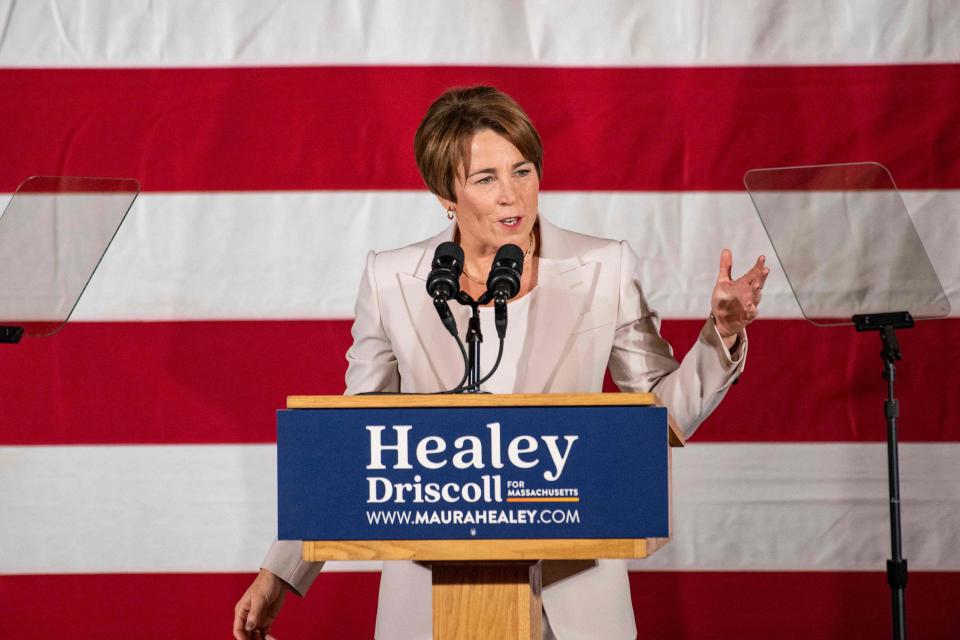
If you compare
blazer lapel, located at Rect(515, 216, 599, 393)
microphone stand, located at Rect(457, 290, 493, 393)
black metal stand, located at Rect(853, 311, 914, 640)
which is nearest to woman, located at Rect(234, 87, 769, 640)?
blazer lapel, located at Rect(515, 216, 599, 393)

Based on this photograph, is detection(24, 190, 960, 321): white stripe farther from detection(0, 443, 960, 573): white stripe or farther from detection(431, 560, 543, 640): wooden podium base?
detection(431, 560, 543, 640): wooden podium base

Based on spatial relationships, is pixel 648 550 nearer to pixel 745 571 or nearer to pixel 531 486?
pixel 531 486

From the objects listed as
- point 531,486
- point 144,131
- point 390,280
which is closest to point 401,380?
point 390,280

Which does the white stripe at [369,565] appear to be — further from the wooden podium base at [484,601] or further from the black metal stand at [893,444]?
the wooden podium base at [484,601]

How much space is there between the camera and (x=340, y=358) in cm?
232

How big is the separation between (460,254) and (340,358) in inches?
43.1

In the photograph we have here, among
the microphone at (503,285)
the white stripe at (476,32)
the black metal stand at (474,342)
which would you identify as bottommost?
the black metal stand at (474,342)

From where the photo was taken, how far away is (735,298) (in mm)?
1418

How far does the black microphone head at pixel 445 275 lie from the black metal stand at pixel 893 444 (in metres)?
1.03

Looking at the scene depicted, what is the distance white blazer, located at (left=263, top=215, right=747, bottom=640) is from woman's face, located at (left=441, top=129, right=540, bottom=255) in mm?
61

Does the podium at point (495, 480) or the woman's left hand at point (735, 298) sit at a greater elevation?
the woman's left hand at point (735, 298)

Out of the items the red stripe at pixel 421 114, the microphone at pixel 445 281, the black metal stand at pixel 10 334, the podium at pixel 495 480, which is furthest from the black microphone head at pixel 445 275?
the red stripe at pixel 421 114

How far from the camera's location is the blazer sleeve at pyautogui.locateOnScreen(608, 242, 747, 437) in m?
1.51

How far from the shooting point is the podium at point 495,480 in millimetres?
1102
